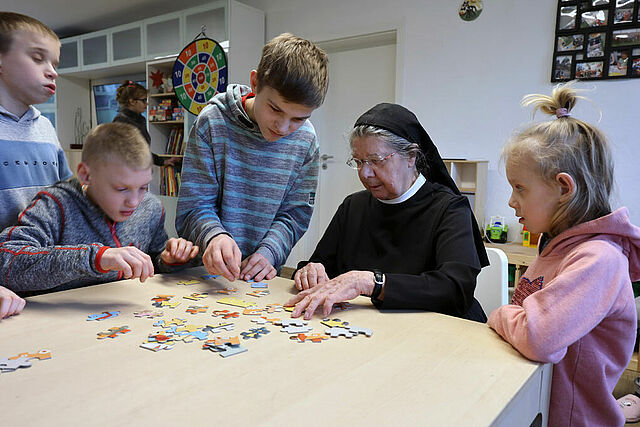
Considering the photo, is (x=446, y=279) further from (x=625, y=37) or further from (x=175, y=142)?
(x=175, y=142)

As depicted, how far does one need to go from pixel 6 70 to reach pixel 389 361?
148 centimetres

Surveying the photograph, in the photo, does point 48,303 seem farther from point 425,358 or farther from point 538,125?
point 538,125

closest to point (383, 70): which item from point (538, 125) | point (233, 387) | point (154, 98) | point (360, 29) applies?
point (360, 29)

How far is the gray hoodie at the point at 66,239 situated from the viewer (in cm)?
120

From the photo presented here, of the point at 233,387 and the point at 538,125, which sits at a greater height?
the point at 538,125

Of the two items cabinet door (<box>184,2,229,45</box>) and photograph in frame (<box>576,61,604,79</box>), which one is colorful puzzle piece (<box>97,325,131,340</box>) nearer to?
photograph in frame (<box>576,61,604,79</box>)

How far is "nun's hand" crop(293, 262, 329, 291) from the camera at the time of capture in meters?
1.36


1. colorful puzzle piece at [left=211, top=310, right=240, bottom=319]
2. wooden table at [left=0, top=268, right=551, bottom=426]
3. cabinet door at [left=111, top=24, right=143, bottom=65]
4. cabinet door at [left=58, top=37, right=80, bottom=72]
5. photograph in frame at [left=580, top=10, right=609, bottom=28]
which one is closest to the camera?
wooden table at [left=0, top=268, right=551, bottom=426]

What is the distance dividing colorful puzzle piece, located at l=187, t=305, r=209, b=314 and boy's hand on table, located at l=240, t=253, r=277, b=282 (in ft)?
0.94

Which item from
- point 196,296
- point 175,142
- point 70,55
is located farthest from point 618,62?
point 70,55

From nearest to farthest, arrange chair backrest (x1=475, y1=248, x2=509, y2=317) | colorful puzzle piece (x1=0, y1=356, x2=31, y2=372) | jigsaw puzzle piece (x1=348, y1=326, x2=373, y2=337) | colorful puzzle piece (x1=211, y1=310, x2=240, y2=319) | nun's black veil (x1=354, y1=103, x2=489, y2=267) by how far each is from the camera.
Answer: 1. colorful puzzle piece (x1=0, y1=356, x2=31, y2=372)
2. jigsaw puzzle piece (x1=348, y1=326, x2=373, y2=337)
3. colorful puzzle piece (x1=211, y1=310, x2=240, y2=319)
4. nun's black veil (x1=354, y1=103, x2=489, y2=267)
5. chair backrest (x1=475, y1=248, x2=509, y2=317)

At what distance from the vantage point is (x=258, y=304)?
125cm

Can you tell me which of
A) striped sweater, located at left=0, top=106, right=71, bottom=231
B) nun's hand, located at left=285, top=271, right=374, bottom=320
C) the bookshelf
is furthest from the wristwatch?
the bookshelf

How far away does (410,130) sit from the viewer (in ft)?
5.35
